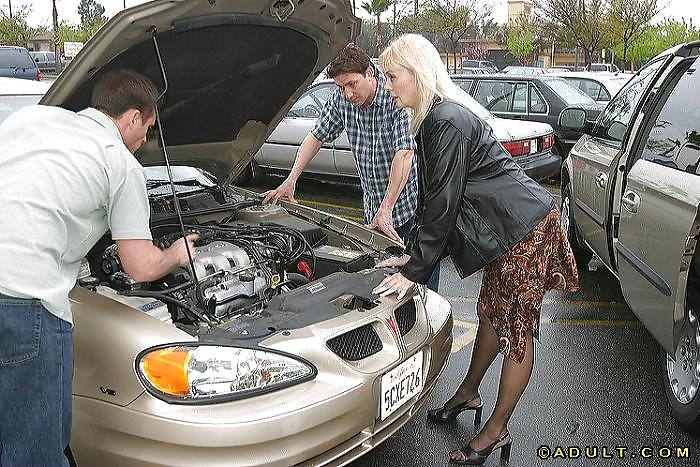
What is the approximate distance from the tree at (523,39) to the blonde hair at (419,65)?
39067 mm

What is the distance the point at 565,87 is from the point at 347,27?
24.5 ft

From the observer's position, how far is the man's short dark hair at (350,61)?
372 centimetres

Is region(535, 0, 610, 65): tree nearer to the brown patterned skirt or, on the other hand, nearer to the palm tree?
the palm tree

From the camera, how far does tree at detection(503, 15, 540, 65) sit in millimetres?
39875

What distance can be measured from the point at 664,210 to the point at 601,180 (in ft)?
4.09

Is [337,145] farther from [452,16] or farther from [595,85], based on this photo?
[452,16]

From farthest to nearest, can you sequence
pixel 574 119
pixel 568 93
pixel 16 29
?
pixel 16 29 → pixel 568 93 → pixel 574 119

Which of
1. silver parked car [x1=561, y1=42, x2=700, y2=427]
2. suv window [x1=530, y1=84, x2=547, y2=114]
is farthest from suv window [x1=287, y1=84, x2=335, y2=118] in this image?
silver parked car [x1=561, y1=42, x2=700, y2=427]

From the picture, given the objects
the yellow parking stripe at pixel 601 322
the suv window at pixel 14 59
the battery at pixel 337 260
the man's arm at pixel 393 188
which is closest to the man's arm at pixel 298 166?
the man's arm at pixel 393 188

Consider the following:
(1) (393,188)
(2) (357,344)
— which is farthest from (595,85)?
(2) (357,344)

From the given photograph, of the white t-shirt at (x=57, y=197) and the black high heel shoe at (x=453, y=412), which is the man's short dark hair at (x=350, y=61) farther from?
the black high heel shoe at (x=453, y=412)

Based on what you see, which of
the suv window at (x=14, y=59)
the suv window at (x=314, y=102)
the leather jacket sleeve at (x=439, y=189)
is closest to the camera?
the leather jacket sleeve at (x=439, y=189)

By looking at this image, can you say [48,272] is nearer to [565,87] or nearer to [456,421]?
[456,421]

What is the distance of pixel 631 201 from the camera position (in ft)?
11.9
